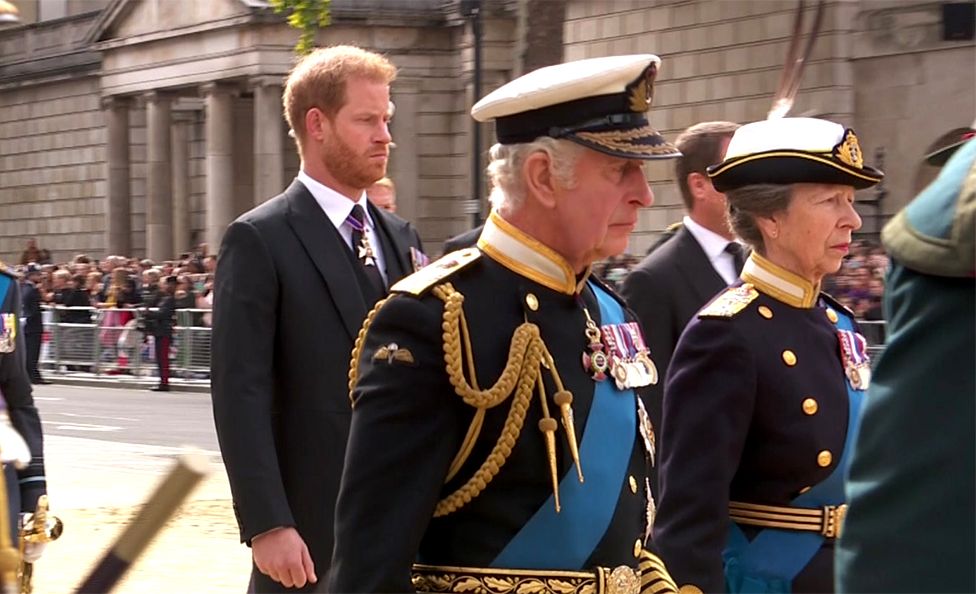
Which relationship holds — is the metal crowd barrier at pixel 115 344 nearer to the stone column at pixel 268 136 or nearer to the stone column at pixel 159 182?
the stone column at pixel 268 136

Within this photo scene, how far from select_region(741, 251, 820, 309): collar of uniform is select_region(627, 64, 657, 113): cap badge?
37.7 inches

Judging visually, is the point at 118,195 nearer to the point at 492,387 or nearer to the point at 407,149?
the point at 407,149

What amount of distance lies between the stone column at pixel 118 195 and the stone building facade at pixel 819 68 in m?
22.3

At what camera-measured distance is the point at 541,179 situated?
Answer: 3852mm

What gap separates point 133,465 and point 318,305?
39.8 feet

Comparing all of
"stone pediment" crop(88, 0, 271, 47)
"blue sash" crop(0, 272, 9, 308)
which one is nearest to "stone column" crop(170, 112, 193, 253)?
"stone pediment" crop(88, 0, 271, 47)

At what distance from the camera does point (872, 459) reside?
2.44 meters

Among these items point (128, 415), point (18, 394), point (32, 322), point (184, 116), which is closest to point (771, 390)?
point (18, 394)

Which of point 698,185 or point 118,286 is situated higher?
point 698,185

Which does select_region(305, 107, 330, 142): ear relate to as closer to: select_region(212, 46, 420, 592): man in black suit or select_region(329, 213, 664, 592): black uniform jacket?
select_region(212, 46, 420, 592): man in black suit

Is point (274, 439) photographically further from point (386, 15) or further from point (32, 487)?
point (386, 15)

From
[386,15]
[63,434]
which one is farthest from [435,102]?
[63,434]

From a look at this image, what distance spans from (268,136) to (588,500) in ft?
140

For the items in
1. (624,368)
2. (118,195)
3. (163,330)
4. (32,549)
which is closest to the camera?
(624,368)
